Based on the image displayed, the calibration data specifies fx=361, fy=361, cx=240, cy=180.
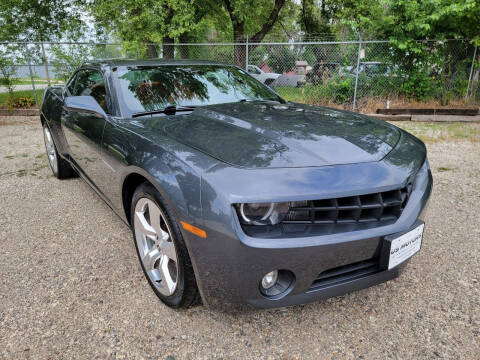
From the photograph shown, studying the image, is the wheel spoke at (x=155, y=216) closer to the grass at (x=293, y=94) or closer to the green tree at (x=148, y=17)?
the grass at (x=293, y=94)

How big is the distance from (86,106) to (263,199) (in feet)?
5.97

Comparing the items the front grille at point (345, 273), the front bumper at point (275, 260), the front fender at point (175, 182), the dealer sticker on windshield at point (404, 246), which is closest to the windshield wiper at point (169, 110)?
the front fender at point (175, 182)

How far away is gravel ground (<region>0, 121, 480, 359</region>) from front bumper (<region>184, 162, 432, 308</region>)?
19 centimetres

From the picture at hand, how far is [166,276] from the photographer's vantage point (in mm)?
2043

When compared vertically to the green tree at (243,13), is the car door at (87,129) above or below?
below

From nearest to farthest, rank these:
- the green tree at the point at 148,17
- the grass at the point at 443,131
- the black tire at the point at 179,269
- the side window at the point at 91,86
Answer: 1. the black tire at the point at 179,269
2. the side window at the point at 91,86
3. the grass at the point at 443,131
4. the green tree at the point at 148,17

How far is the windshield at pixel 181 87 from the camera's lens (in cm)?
271

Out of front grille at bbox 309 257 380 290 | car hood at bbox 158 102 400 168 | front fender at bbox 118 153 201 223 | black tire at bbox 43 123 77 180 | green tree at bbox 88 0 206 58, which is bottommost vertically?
black tire at bbox 43 123 77 180

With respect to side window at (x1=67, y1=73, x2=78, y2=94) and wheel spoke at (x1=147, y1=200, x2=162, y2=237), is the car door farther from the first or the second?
wheel spoke at (x1=147, y1=200, x2=162, y2=237)

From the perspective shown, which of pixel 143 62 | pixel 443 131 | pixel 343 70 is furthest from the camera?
pixel 343 70

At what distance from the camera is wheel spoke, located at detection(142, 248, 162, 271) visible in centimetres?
211

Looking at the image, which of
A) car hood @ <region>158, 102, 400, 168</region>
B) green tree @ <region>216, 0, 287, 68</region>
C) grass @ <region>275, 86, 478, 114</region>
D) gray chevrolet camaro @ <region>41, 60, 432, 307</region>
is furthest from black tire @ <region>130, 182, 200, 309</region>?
green tree @ <region>216, 0, 287, 68</region>

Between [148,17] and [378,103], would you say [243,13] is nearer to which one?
[148,17]

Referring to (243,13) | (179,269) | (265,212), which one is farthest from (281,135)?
(243,13)
